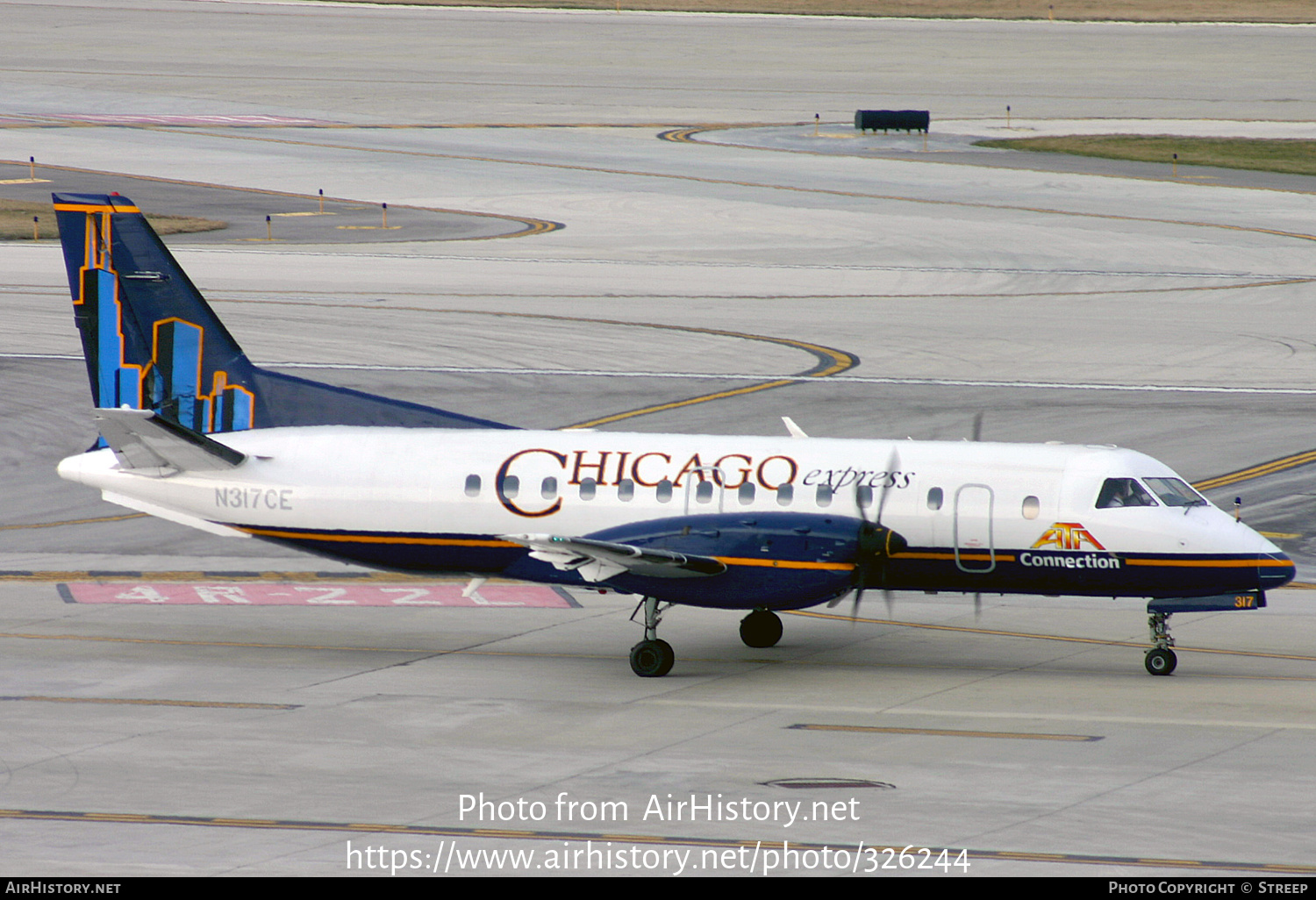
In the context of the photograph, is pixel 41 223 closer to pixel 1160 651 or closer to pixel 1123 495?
pixel 1123 495

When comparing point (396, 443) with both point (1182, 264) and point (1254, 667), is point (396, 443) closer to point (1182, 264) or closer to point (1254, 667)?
point (1254, 667)

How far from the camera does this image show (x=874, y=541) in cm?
2423

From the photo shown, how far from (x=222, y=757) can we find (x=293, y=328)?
32759 mm

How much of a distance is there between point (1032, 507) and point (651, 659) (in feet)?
18.6

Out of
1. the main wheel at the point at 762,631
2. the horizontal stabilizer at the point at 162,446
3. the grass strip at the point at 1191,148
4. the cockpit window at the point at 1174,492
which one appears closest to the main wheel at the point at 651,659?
the main wheel at the point at 762,631

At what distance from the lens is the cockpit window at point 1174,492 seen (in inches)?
973

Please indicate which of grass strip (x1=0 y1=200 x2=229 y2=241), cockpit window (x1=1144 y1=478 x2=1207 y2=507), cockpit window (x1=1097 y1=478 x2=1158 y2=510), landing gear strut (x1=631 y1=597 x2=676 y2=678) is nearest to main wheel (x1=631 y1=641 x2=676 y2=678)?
landing gear strut (x1=631 y1=597 x2=676 y2=678)

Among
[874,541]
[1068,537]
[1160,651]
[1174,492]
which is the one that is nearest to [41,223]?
[874,541]

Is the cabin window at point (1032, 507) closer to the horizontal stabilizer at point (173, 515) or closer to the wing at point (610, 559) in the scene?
the wing at point (610, 559)

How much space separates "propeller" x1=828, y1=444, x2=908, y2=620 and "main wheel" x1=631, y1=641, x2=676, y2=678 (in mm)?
2454

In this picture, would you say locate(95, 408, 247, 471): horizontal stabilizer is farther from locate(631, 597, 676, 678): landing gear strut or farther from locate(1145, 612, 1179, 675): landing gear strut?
locate(1145, 612, 1179, 675): landing gear strut

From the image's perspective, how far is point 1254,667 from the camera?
25531 millimetres

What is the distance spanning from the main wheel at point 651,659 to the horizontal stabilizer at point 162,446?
21.9ft
